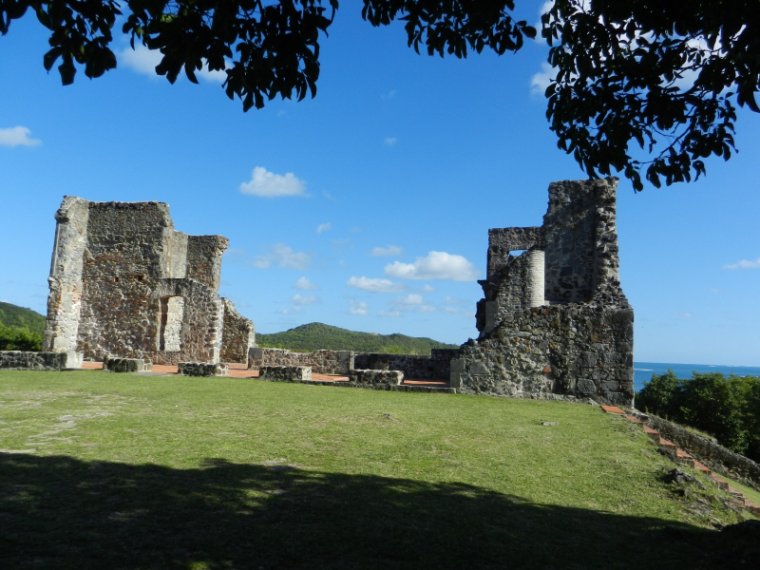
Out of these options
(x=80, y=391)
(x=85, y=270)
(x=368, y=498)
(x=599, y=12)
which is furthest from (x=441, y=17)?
(x=85, y=270)

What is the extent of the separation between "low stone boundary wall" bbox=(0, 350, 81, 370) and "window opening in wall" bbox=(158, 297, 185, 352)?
545 centimetres

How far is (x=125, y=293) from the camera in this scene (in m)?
21.0

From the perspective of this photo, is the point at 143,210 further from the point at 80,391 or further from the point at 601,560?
the point at 601,560

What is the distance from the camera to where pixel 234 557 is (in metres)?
3.15

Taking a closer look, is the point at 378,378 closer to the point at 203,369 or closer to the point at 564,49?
the point at 203,369

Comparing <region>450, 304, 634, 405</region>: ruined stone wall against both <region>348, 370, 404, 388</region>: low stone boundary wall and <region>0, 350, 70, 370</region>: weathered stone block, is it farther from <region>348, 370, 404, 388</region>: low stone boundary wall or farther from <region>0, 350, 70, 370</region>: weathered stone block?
<region>0, 350, 70, 370</region>: weathered stone block

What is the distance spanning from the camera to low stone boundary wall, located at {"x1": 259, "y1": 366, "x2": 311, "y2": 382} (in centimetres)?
1503

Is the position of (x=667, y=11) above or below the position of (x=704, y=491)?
above

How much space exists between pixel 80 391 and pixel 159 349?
10.4 meters

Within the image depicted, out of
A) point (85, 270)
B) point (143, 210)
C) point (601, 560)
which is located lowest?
point (601, 560)

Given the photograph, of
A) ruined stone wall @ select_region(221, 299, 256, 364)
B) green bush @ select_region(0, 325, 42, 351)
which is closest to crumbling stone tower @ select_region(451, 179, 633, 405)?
ruined stone wall @ select_region(221, 299, 256, 364)

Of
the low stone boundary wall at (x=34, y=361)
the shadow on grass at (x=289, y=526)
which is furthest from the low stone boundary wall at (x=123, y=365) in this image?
the shadow on grass at (x=289, y=526)

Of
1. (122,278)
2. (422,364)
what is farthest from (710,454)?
(122,278)

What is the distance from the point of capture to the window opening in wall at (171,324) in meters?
20.8
